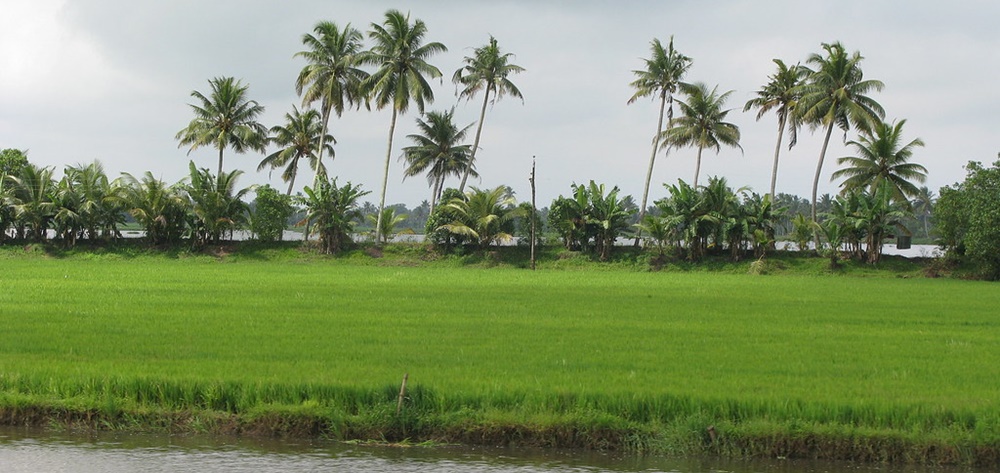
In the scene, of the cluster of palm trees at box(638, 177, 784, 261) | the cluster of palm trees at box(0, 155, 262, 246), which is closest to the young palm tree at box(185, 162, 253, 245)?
the cluster of palm trees at box(0, 155, 262, 246)

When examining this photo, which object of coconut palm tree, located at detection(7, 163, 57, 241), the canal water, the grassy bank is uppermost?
coconut palm tree, located at detection(7, 163, 57, 241)

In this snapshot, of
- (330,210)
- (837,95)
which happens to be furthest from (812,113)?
(330,210)

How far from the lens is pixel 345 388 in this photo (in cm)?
960

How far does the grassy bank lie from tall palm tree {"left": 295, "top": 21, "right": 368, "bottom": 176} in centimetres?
2504

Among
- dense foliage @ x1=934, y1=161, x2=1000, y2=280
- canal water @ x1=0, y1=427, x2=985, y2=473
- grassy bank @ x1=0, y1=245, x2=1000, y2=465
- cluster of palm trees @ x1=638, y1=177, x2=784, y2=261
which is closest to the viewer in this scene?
canal water @ x1=0, y1=427, x2=985, y2=473

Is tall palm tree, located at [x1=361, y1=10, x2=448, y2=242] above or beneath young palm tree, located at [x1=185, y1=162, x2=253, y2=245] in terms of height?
above

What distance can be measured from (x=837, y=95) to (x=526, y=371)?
1399 inches

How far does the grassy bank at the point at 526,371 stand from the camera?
29.3ft

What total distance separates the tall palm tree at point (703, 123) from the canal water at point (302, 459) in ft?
126

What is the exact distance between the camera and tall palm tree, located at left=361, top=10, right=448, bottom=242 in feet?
142

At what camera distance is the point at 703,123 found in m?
46.7

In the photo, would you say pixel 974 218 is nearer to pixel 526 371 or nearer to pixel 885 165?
pixel 885 165

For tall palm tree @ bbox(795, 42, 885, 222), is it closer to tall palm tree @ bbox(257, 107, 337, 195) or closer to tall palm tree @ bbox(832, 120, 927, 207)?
tall palm tree @ bbox(832, 120, 927, 207)

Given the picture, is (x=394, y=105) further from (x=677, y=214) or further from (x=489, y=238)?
(x=677, y=214)
